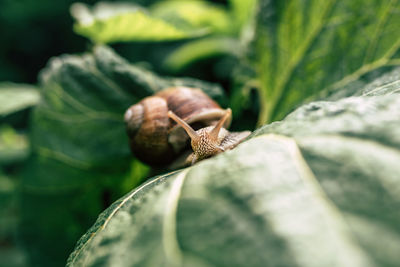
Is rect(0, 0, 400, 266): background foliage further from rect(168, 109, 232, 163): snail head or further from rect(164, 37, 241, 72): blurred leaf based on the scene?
rect(168, 109, 232, 163): snail head

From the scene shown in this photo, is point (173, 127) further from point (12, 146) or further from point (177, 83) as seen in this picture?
point (12, 146)

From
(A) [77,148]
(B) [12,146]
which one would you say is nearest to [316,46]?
(A) [77,148]

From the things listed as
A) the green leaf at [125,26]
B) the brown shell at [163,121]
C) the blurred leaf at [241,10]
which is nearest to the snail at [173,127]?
the brown shell at [163,121]

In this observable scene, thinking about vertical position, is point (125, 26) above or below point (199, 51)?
above

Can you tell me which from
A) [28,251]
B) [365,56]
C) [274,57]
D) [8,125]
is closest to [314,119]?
[365,56]

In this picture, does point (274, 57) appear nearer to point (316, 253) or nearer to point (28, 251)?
point (316, 253)
